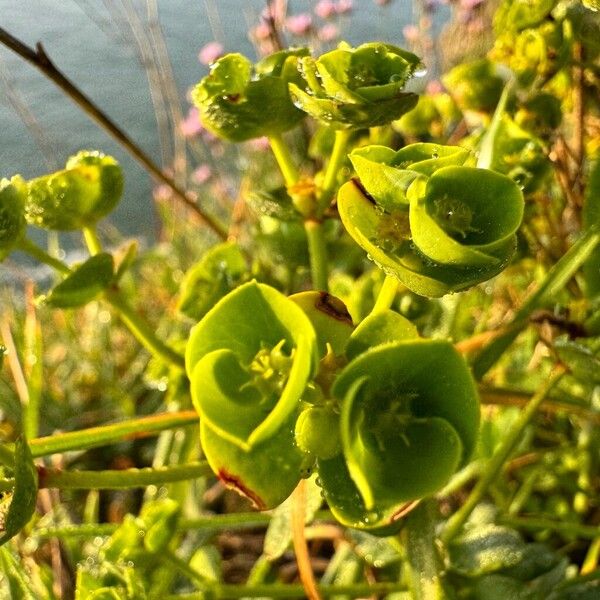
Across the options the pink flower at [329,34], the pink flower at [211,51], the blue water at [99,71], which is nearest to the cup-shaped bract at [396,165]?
the blue water at [99,71]

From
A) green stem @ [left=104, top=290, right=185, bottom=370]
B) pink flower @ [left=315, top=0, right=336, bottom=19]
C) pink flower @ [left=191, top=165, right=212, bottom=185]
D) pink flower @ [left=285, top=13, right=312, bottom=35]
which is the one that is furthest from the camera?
pink flower @ [left=191, top=165, right=212, bottom=185]

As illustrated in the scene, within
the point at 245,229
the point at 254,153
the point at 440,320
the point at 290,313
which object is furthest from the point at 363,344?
the point at 254,153

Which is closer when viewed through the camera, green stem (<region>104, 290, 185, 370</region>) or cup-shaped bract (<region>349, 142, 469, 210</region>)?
cup-shaped bract (<region>349, 142, 469, 210</region>)

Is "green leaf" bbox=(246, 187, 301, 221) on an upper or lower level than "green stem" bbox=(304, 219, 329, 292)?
upper

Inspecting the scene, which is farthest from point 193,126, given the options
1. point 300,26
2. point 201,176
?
point 300,26

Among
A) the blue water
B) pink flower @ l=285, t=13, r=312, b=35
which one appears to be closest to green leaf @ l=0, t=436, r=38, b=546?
the blue water

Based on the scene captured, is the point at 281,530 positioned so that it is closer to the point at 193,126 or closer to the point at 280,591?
the point at 280,591

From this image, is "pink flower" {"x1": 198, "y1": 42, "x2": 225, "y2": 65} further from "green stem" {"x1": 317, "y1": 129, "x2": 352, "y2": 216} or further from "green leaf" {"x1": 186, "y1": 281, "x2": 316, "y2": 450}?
"green leaf" {"x1": 186, "y1": 281, "x2": 316, "y2": 450}
